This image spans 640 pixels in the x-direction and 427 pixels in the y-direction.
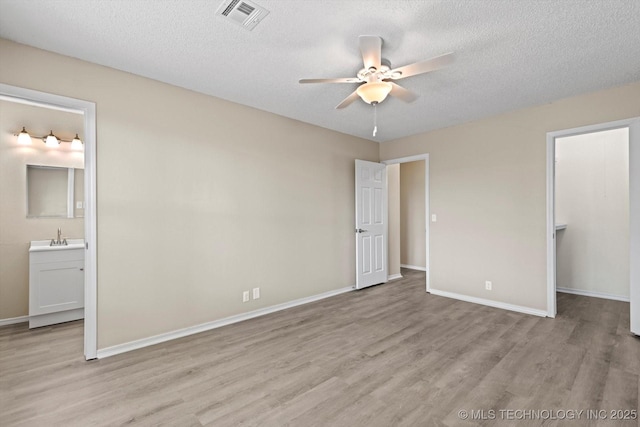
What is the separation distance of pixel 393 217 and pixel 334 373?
3792 mm

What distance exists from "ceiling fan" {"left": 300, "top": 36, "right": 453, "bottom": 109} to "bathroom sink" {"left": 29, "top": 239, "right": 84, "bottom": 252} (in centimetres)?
343

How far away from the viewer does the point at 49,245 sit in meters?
3.67

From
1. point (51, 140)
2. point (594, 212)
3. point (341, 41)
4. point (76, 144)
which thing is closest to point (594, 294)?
point (594, 212)

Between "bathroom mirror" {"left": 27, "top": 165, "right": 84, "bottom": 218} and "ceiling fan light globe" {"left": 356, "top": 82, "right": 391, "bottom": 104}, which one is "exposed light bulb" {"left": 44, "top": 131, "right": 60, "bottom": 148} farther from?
"ceiling fan light globe" {"left": 356, "top": 82, "right": 391, "bottom": 104}

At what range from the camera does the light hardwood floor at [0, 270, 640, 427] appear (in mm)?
1879

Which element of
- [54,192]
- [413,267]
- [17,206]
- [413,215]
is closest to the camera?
[17,206]

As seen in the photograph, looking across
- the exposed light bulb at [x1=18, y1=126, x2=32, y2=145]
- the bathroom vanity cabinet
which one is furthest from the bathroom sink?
the exposed light bulb at [x1=18, y1=126, x2=32, y2=145]

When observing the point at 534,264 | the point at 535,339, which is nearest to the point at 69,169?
the point at 535,339

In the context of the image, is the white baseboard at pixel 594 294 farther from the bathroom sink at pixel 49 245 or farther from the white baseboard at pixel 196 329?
the bathroom sink at pixel 49 245

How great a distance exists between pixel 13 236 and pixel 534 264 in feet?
20.6

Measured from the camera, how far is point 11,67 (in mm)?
2285

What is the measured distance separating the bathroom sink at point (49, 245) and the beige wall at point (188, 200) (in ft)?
4.49

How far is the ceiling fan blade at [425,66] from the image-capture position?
197cm

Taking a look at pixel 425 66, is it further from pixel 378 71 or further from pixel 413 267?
pixel 413 267
